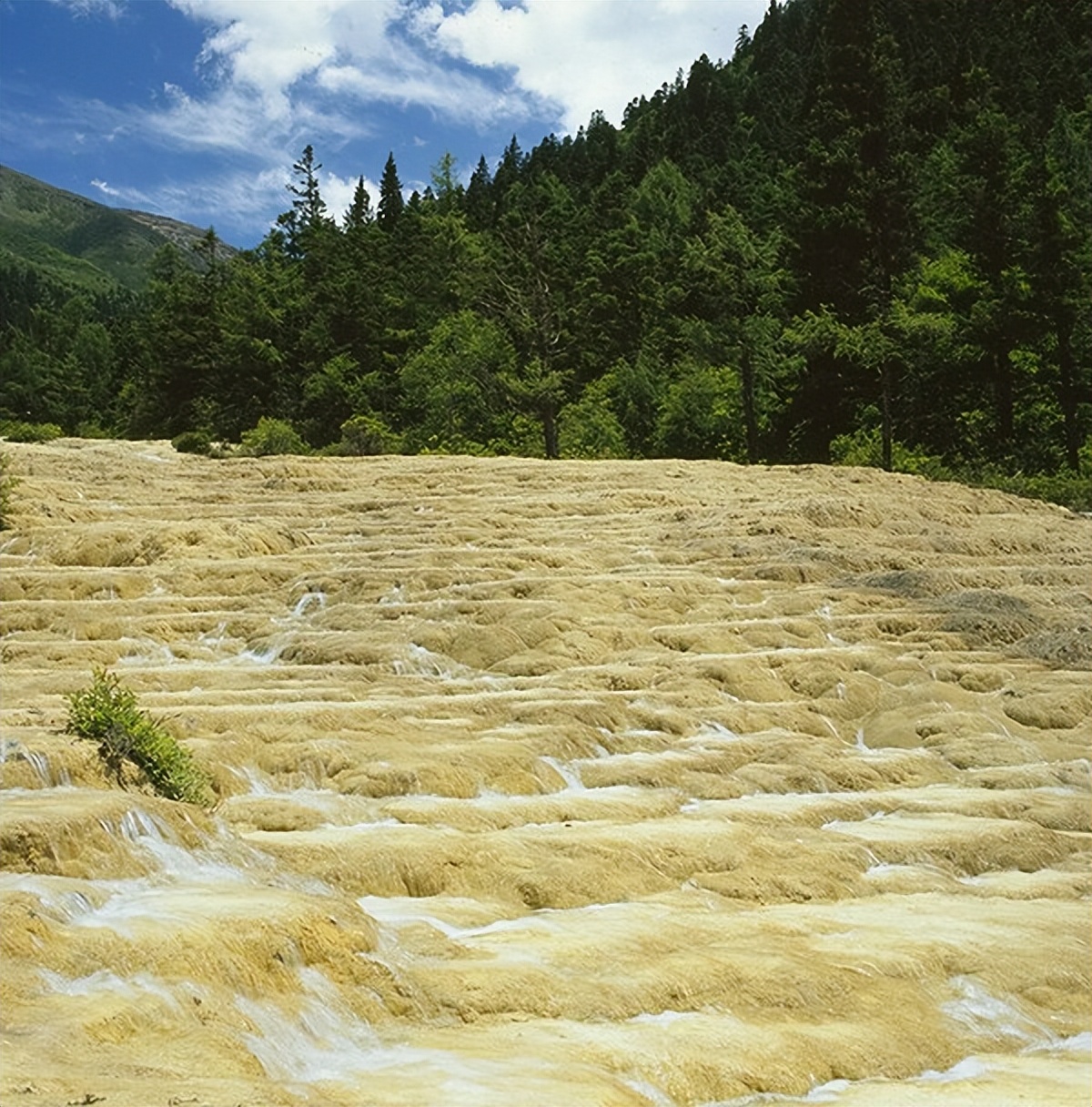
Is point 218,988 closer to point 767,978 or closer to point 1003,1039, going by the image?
point 767,978

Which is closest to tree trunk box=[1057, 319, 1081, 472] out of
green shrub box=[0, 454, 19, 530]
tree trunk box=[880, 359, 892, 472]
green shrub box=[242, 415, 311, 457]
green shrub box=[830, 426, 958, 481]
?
green shrub box=[830, 426, 958, 481]

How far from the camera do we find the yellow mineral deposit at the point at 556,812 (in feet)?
22.8

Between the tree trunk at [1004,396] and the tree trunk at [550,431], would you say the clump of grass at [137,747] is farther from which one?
the tree trunk at [1004,396]

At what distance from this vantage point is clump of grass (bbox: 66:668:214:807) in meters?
11.3

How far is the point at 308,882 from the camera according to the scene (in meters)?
9.59

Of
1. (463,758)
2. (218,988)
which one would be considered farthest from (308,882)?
(463,758)

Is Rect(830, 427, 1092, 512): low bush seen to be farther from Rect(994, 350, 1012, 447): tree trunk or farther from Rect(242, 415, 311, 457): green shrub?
Rect(242, 415, 311, 457): green shrub

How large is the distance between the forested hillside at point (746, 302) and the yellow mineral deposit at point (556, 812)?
1988cm

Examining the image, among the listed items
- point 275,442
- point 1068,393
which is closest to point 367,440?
point 275,442

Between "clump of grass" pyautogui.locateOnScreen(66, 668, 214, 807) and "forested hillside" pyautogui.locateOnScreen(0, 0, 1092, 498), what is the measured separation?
112ft

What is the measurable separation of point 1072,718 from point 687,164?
286ft

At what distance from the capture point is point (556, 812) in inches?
477

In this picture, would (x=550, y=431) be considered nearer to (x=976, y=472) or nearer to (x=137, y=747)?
(x=976, y=472)

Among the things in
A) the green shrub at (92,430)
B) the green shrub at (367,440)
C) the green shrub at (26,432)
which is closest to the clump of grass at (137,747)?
the green shrub at (367,440)
